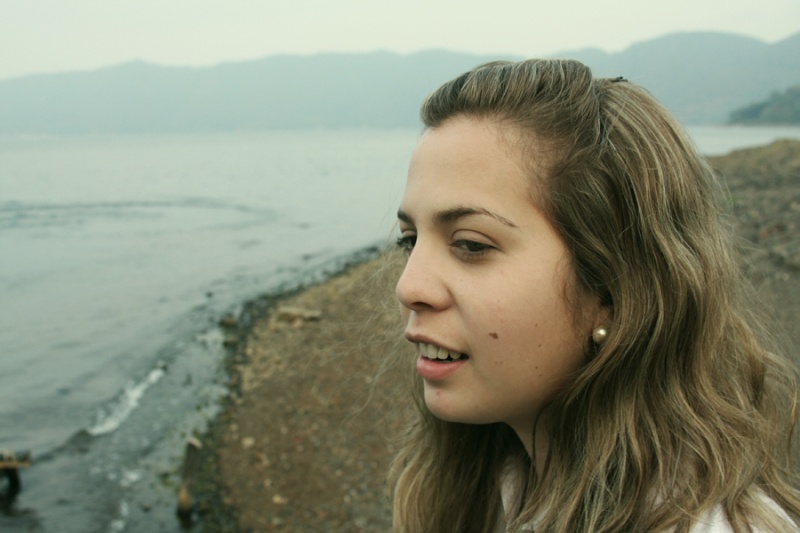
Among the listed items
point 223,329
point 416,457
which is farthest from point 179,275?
point 416,457

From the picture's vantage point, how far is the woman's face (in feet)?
5.98

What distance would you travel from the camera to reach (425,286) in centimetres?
188

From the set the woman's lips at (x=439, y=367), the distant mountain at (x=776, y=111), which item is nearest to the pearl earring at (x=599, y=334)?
the woman's lips at (x=439, y=367)

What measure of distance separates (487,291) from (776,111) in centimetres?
19924

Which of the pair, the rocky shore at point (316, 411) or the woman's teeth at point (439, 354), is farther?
the rocky shore at point (316, 411)

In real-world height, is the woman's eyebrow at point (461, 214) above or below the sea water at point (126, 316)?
above

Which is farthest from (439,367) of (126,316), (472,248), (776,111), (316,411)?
(776,111)

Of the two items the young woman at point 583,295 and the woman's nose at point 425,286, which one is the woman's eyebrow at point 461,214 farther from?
the woman's nose at point 425,286

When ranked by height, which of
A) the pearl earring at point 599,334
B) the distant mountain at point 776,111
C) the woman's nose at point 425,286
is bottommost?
the distant mountain at point 776,111

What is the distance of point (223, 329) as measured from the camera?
1850 centimetres

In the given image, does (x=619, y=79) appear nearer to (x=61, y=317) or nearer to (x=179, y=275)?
(x=61, y=317)

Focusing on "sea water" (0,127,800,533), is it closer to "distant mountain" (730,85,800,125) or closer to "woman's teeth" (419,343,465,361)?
"woman's teeth" (419,343,465,361)

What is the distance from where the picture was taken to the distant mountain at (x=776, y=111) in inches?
6411

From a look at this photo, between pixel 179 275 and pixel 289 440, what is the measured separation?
60.5ft
